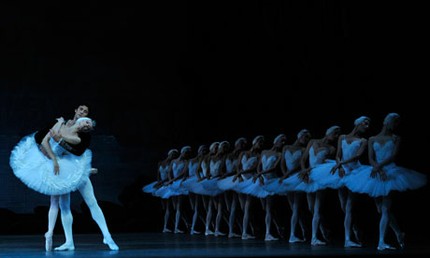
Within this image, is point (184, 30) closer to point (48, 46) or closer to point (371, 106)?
point (48, 46)

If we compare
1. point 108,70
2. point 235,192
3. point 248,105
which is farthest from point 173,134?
point 235,192

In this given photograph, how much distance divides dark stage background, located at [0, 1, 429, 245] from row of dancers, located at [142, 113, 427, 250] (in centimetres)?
143

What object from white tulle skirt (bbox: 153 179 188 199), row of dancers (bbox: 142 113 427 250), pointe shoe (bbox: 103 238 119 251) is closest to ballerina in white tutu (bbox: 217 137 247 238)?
row of dancers (bbox: 142 113 427 250)

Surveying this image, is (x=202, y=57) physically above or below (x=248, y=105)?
above

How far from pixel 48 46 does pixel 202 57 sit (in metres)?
3.44

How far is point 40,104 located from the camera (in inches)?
652

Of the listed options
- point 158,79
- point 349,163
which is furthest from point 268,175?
point 158,79

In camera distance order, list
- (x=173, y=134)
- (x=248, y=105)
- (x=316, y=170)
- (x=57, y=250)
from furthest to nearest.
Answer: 1. (x=173, y=134)
2. (x=248, y=105)
3. (x=316, y=170)
4. (x=57, y=250)

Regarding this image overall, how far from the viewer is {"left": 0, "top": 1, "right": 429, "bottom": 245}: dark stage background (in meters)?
12.2

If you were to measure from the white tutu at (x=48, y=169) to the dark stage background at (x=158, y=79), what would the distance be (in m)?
4.61

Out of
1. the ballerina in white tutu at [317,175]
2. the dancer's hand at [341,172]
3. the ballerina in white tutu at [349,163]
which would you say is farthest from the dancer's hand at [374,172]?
the ballerina in white tutu at [317,175]

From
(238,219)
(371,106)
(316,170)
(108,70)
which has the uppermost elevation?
(108,70)

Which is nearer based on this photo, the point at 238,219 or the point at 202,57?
the point at 238,219

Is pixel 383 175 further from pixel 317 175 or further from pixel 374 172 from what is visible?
pixel 317 175
